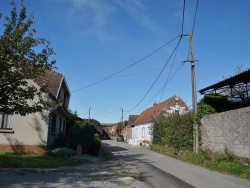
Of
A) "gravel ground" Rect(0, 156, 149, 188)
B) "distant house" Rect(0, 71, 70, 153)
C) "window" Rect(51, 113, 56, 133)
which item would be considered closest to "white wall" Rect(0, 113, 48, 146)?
"distant house" Rect(0, 71, 70, 153)

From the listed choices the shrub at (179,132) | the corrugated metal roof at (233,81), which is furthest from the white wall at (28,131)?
the corrugated metal roof at (233,81)

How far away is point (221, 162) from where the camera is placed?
15.6m

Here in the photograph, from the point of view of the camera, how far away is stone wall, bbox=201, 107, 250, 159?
14.7 meters

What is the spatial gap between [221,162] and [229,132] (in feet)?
5.89

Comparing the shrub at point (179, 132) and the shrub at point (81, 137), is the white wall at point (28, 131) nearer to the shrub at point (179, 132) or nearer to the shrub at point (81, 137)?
the shrub at point (81, 137)

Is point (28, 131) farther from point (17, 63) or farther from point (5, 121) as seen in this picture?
point (17, 63)

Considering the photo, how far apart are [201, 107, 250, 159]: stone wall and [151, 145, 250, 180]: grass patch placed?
1.29 feet

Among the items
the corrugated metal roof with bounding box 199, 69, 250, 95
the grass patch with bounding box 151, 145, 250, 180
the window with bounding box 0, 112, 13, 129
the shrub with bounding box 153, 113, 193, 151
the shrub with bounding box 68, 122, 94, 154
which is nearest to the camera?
the grass patch with bounding box 151, 145, 250, 180

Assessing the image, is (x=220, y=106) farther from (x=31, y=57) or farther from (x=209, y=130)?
(x=31, y=57)

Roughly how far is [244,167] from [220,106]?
796 centimetres

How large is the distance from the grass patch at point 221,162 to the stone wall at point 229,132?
0.39 meters

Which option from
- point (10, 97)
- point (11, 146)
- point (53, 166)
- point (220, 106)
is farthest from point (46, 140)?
point (220, 106)

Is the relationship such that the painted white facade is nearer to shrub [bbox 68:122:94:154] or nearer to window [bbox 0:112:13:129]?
shrub [bbox 68:122:94:154]

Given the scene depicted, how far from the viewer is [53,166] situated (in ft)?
48.1
